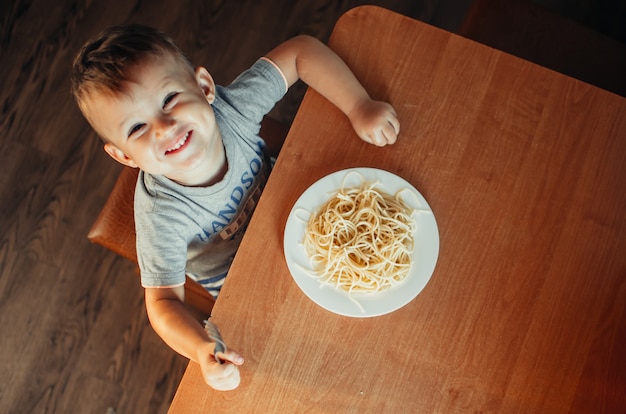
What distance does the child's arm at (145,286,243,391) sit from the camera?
0.89 m

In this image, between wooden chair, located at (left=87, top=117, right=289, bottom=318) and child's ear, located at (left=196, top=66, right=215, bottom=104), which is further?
wooden chair, located at (left=87, top=117, right=289, bottom=318)

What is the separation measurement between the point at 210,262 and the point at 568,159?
717mm

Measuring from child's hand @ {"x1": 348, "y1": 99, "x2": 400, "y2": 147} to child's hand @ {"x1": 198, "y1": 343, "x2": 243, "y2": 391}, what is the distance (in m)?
0.42

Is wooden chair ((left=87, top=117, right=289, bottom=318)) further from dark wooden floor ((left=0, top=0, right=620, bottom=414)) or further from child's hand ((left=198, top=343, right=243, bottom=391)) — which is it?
dark wooden floor ((left=0, top=0, right=620, bottom=414))

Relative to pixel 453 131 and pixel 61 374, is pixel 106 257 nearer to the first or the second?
pixel 61 374

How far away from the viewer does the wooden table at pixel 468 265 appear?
3.02 ft

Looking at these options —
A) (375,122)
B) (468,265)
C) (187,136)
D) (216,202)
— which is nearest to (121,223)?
(216,202)

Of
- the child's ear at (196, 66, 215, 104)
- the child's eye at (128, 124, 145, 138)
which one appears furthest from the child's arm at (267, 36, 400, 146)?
the child's eye at (128, 124, 145, 138)

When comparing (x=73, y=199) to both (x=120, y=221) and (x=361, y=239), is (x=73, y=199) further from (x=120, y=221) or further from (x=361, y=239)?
(x=361, y=239)

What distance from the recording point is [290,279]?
3.17 ft

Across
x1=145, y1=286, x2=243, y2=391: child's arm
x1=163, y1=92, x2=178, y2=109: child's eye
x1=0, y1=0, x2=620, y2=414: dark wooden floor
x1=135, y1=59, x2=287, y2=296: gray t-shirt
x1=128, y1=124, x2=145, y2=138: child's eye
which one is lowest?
x1=0, y1=0, x2=620, y2=414: dark wooden floor

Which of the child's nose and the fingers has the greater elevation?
the child's nose

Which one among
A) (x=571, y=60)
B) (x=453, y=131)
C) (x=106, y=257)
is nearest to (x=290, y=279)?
(x=453, y=131)

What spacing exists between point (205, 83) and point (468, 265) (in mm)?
545
